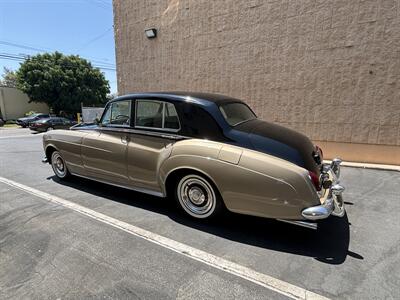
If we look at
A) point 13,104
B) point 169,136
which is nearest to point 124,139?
point 169,136

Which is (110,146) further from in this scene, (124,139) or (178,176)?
(178,176)

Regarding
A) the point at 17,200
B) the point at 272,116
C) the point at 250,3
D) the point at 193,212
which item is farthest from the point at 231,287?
the point at 250,3

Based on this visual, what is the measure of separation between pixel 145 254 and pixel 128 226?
0.72 m

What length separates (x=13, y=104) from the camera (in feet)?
126

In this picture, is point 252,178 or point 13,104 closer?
point 252,178

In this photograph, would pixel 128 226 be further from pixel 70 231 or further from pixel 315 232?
pixel 315 232

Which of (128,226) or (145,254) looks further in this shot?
(128,226)

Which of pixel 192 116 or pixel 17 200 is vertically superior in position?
pixel 192 116

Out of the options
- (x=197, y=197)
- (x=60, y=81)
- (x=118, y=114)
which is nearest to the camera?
(x=197, y=197)

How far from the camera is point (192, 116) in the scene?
359 centimetres

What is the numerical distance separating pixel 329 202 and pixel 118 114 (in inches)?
132

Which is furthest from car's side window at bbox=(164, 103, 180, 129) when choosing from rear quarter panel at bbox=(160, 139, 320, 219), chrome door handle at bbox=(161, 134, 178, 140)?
rear quarter panel at bbox=(160, 139, 320, 219)

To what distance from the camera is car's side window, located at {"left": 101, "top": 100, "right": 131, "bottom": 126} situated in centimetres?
418

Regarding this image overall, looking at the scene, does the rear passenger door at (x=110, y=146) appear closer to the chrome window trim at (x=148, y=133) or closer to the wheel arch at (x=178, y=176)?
the chrome window trim at (x=148, y=133)
